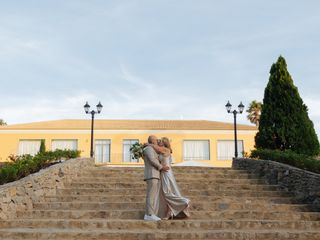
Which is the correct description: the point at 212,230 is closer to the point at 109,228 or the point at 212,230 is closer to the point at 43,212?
the point at 109,228

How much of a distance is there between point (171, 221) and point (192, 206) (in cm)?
120

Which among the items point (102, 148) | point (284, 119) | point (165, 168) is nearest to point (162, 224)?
point (165, 168)

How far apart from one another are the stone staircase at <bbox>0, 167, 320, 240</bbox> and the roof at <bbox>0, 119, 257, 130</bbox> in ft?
60.8

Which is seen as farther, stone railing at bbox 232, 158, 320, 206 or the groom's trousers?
stone railing at bbox 232, 158, 320, 206

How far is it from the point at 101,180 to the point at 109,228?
4.06 m

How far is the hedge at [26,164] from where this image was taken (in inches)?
362

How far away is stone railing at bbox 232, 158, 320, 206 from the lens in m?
8.57

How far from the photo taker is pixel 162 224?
7.02m

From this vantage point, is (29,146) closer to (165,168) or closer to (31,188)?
(31,188)

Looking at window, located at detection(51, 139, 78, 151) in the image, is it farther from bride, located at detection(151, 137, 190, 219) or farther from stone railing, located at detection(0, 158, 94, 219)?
bride, located at detection(151, 137, 190, 219)

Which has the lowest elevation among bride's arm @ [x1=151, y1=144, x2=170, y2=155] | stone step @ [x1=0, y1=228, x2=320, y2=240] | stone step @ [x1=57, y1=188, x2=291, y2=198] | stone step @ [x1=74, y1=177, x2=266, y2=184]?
stone step @ [x1=0, y1=228, x2=320, y2=240]

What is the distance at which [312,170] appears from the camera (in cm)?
A: 989

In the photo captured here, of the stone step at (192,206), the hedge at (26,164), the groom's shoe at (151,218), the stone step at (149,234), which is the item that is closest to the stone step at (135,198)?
the stone step at (192,206)

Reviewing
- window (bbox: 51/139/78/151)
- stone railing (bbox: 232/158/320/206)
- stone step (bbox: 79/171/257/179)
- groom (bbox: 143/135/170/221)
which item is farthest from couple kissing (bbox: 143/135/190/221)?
window (bbox: 51/139/78/151)
